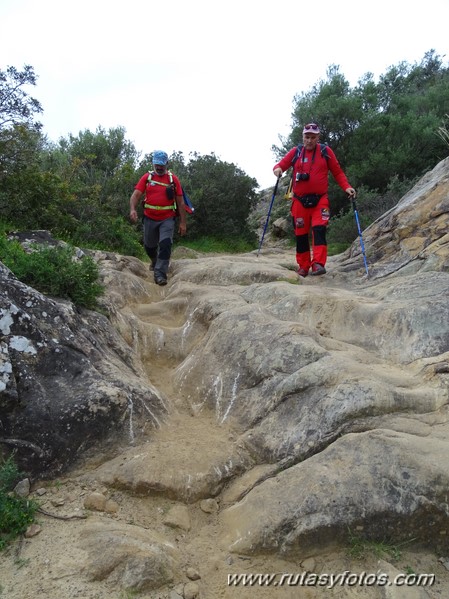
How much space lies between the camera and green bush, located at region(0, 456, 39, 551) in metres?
3.35

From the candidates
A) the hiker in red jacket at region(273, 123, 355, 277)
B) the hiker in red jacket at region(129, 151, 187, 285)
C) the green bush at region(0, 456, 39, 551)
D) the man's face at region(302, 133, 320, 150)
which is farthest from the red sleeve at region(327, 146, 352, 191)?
the green bush at region(0, 456, 39, 551)

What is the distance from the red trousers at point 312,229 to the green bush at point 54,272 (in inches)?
151

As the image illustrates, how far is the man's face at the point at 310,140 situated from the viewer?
7.89m

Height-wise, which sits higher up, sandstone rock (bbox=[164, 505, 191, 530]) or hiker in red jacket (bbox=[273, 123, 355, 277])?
hiker in red jacket (bbox=[273, 123, 355, 277])

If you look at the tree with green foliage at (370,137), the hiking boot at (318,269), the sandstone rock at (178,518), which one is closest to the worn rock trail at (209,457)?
Answer: the sandstone rock at (178,518)

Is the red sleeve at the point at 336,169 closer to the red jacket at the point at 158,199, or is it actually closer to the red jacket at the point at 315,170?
the red jacket at the point at 315,170

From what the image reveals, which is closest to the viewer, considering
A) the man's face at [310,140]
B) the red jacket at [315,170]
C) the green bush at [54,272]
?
the green bush at [54,272]

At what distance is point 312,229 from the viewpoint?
8.03 m

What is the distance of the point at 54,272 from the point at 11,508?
2559mm

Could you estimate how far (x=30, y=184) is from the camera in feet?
32.1

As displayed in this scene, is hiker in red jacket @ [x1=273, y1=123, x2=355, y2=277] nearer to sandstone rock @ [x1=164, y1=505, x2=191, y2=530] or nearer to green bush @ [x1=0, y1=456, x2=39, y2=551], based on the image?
sandstone rock @ [x1=164, y1=505, x2=191, y2=530]

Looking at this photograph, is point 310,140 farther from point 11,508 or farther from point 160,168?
point 11,508

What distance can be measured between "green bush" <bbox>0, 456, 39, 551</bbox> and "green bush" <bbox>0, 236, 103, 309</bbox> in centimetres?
210

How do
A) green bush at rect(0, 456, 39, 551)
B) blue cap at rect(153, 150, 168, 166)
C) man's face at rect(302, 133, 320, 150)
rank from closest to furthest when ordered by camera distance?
green bush at rect(0, 456, 39, 551)
man's face at rect(302, 133, 320, 150)
blue cap at rect(153, 150, 168, 166)
